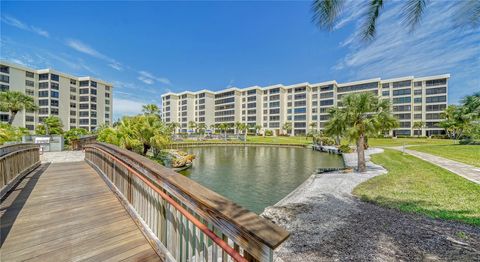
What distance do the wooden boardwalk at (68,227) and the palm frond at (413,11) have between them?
15.3 ft

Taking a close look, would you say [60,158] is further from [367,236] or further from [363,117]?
[363,117]

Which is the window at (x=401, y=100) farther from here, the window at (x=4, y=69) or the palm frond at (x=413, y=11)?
the window at (x=4, y=69)

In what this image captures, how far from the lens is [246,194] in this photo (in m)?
13.3

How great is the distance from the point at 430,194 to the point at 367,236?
5913 millimetres

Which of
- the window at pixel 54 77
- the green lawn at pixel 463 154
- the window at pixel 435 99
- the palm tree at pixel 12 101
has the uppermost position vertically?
the window at pixel 54 77

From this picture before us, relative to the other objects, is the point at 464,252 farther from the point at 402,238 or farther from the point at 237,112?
the point at 237,112

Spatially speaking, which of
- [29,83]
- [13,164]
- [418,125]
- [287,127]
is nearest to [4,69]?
[29,83]

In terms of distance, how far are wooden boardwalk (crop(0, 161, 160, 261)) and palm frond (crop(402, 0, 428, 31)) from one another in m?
4.67

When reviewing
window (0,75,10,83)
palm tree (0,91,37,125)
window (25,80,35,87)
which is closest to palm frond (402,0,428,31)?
palm tree (0,91,37,125)

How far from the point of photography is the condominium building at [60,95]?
4653cm

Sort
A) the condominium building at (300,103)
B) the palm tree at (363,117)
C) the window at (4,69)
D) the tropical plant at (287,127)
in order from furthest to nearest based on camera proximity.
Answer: the tropical plant at (287,127) → the condominium building at (300,103) → the window at (4,69) → the palm tree at (363,117)

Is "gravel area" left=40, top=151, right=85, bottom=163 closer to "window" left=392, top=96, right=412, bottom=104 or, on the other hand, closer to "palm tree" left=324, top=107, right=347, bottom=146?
"palm tree" left=324, top=107, right=347, bottom=146

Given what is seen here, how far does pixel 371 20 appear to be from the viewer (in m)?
2.95

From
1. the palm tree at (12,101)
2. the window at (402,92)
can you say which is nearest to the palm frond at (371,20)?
the palm tree at (12,101)
